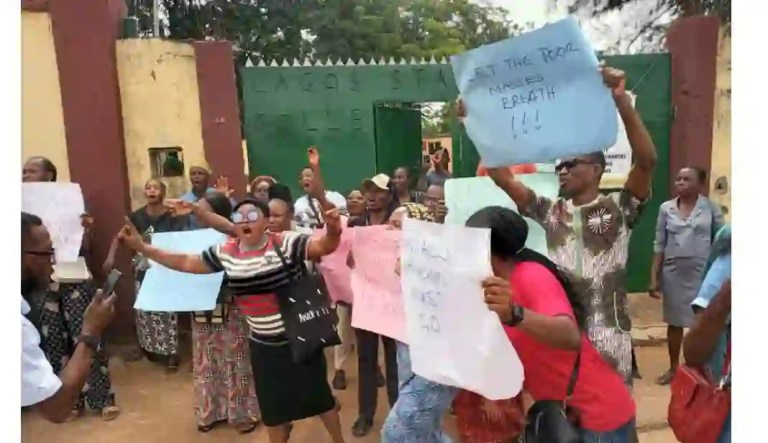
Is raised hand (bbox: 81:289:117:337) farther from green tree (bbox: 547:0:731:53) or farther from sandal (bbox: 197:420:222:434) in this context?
green tree (bbox: 547:0:731:53)

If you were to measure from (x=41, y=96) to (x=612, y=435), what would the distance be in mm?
2320

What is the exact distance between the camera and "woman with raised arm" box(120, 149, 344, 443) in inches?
110

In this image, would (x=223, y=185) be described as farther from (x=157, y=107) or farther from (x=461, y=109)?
(x=461, y=109)

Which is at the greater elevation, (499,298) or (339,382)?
(499,298)

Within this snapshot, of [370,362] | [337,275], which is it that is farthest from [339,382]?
[337,275]

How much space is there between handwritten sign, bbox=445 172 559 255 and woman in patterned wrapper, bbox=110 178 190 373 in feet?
3.76

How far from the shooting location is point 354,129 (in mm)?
3314

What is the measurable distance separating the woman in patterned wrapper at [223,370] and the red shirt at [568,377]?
166 cm

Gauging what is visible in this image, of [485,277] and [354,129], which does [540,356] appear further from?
[354,129]

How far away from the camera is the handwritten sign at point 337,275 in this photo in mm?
3207

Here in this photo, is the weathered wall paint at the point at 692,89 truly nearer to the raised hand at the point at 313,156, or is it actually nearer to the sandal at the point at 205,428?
the raised hand at the point at 313,156

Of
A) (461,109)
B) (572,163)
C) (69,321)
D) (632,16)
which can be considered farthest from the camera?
(69,321)

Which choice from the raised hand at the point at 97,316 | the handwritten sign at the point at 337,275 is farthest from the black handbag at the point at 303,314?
the raised hand at the point at 97,316

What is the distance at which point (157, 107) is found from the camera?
3.23m
